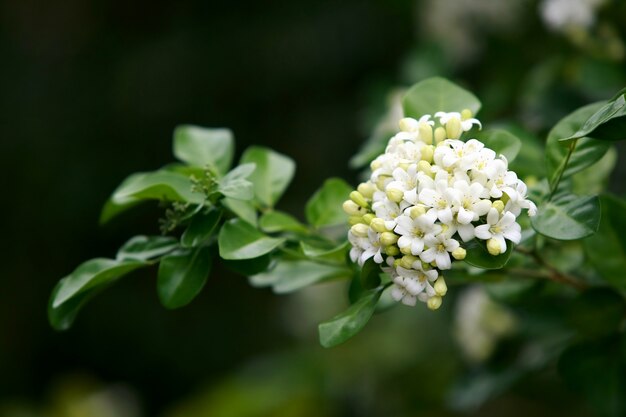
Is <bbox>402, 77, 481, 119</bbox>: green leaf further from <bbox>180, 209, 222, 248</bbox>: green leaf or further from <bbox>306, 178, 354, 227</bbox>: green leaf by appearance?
<bbox>180, 209, 222, 248</bbox>: green leaf

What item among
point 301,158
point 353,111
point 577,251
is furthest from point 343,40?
point 577,251

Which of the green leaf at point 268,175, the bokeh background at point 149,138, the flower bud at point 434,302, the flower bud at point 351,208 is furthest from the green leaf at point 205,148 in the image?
the bokeh background at point 149,138

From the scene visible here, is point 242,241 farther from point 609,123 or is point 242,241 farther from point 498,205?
point 609,123

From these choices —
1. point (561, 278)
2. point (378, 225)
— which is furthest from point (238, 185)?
point (561, 278)

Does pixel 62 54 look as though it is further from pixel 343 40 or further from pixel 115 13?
pixel 343 40

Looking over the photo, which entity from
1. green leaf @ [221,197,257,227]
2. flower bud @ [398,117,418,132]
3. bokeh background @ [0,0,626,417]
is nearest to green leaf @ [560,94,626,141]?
flower bud @ [398,117,418,132]

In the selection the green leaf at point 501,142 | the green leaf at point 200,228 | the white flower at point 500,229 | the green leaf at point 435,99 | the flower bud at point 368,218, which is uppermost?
the green leaf at point 435,99

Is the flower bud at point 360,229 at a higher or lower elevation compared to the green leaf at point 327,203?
higher

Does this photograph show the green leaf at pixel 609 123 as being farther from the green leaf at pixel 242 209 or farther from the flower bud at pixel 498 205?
the green leaf at pixel 242 209
